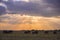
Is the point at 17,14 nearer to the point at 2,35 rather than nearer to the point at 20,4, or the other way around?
the point at 20,4

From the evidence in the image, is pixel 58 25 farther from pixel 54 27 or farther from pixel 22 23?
pixel 22 23

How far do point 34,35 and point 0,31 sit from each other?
374mm

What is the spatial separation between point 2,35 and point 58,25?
62cm

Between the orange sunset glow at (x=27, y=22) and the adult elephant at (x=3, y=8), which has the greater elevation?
the adult elephant at (x=3, y=8)

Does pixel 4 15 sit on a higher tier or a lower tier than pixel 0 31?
higher

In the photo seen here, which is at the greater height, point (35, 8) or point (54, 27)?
point (35, 8)

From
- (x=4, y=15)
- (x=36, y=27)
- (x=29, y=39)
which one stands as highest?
(x=4, y=15)

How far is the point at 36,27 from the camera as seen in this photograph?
2.11 meters

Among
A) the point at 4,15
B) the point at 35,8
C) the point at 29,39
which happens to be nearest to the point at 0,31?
the point at 4,15

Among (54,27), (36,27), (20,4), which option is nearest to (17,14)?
(20,4)

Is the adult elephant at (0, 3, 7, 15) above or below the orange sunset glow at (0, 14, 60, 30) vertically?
above

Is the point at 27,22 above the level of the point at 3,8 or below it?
below

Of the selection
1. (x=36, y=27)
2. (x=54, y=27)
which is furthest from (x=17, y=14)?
(x=54, y=27)

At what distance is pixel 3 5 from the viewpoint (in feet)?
7.02
